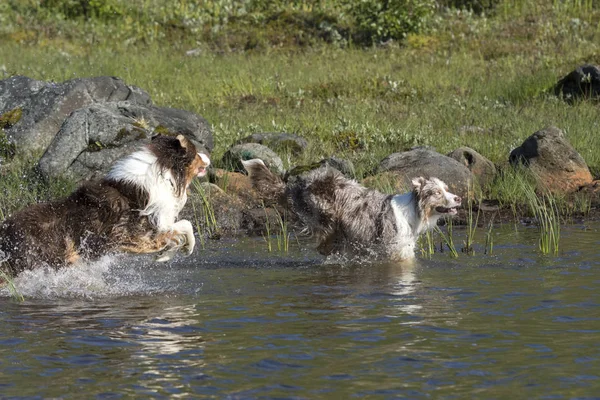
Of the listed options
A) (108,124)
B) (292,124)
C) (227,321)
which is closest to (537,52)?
(292,124)

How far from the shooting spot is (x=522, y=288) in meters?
9.85

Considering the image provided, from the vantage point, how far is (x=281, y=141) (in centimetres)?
1680

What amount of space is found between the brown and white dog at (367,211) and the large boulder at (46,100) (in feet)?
21.6

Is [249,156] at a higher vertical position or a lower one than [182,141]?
higher

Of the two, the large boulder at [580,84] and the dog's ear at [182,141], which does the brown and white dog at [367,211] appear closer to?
the dog's ear at [182,141]

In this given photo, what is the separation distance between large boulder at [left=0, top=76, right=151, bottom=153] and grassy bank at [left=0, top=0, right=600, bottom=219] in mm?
1973

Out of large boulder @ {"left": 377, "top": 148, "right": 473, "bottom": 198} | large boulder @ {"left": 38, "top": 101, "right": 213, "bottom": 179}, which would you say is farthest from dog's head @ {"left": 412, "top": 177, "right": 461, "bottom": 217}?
large boulder @ {"left": 38, "top": 101, "right": 213, "bottom": 179}

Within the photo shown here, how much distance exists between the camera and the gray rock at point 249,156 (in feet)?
50.8

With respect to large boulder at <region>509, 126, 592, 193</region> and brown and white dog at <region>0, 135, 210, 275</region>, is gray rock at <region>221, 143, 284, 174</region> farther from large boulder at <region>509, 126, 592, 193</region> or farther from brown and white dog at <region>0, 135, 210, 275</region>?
brown and white dog at <region>0, 135, 210, 275</region>

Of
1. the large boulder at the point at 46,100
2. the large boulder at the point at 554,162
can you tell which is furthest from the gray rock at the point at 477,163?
the large boulder at the point at 46,100

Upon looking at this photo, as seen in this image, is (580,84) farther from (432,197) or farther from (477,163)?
(432,197)

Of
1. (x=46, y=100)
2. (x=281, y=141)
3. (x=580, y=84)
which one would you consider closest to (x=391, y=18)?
(x=580, y=84)

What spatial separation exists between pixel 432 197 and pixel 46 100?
848 centimetres

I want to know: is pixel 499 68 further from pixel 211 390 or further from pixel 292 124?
pixel 211 390
